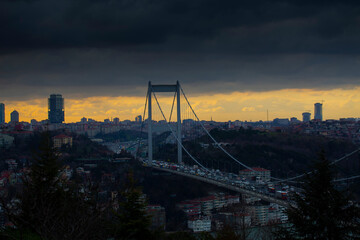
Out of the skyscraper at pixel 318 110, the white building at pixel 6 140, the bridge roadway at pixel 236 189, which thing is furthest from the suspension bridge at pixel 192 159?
the skyscraper at pixel 318 110

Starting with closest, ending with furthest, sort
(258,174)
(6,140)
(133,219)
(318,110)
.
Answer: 1. (133,219)
2. (258,174)
3. (6,140)
4. (318,110)

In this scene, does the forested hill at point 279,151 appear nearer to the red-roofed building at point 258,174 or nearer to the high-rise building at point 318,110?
the red-roofed building at point 258,174

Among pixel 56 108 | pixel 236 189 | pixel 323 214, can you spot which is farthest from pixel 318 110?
A: pixel 323 214

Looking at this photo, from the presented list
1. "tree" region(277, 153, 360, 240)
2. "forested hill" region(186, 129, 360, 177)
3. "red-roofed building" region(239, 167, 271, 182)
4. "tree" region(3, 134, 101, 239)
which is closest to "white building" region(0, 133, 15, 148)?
"forested hill" region(186, 129, 360, 177)

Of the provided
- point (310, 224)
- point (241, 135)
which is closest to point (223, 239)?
point (310, 224)

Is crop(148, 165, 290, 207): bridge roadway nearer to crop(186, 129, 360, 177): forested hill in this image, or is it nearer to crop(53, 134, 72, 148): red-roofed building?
crop(186, 129, 360, 177): forested hill

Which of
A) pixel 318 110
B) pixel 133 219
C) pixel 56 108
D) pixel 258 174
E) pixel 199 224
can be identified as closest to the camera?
pixel 133 219

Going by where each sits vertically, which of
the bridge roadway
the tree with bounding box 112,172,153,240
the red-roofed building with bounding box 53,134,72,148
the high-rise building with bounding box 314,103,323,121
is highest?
the high-rise building with bounding box 314,103,323,121

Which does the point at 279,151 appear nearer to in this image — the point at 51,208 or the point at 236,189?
the point at 236,189
